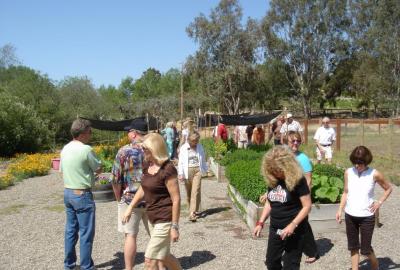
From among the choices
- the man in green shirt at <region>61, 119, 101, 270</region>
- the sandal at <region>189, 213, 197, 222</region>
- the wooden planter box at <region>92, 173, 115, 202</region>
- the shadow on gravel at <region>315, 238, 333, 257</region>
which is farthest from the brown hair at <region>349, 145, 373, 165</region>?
the wooden planter box at <region>92, 173, 115, 202</region>

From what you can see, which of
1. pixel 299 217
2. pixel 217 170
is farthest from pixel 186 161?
pixel 217 170

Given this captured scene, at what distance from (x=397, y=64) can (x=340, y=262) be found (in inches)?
1669

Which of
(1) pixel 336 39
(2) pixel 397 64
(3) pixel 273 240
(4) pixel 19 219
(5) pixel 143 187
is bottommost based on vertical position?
(4) pixel 19 219

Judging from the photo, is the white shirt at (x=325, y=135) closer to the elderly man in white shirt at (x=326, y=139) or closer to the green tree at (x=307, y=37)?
the elderly man in white shirt at (x=326, y=139)

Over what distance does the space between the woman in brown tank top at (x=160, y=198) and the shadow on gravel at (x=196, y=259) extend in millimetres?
1607

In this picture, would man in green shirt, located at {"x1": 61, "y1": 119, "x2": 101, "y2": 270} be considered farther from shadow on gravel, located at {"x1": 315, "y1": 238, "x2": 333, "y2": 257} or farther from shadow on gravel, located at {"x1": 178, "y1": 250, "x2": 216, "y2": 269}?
shadow on gravel, located at {"x1": 315, "y1": 238, "x2": 333, "y2": 257}

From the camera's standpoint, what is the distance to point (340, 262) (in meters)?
5.59

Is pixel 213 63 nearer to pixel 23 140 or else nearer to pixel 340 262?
pixel 23 140

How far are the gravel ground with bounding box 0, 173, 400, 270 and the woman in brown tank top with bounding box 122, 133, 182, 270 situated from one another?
165 cm

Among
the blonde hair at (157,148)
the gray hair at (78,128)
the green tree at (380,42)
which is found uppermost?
the green tree at (380,42)

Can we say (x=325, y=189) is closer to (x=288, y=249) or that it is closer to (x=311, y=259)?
(x=311, y=259)

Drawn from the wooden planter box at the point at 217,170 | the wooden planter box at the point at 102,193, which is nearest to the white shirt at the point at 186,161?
the wooden planter box at the point at 102,193

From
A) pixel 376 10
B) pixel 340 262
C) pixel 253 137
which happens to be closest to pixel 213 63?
pixel 376 10

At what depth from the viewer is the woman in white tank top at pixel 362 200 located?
15.2 ft
